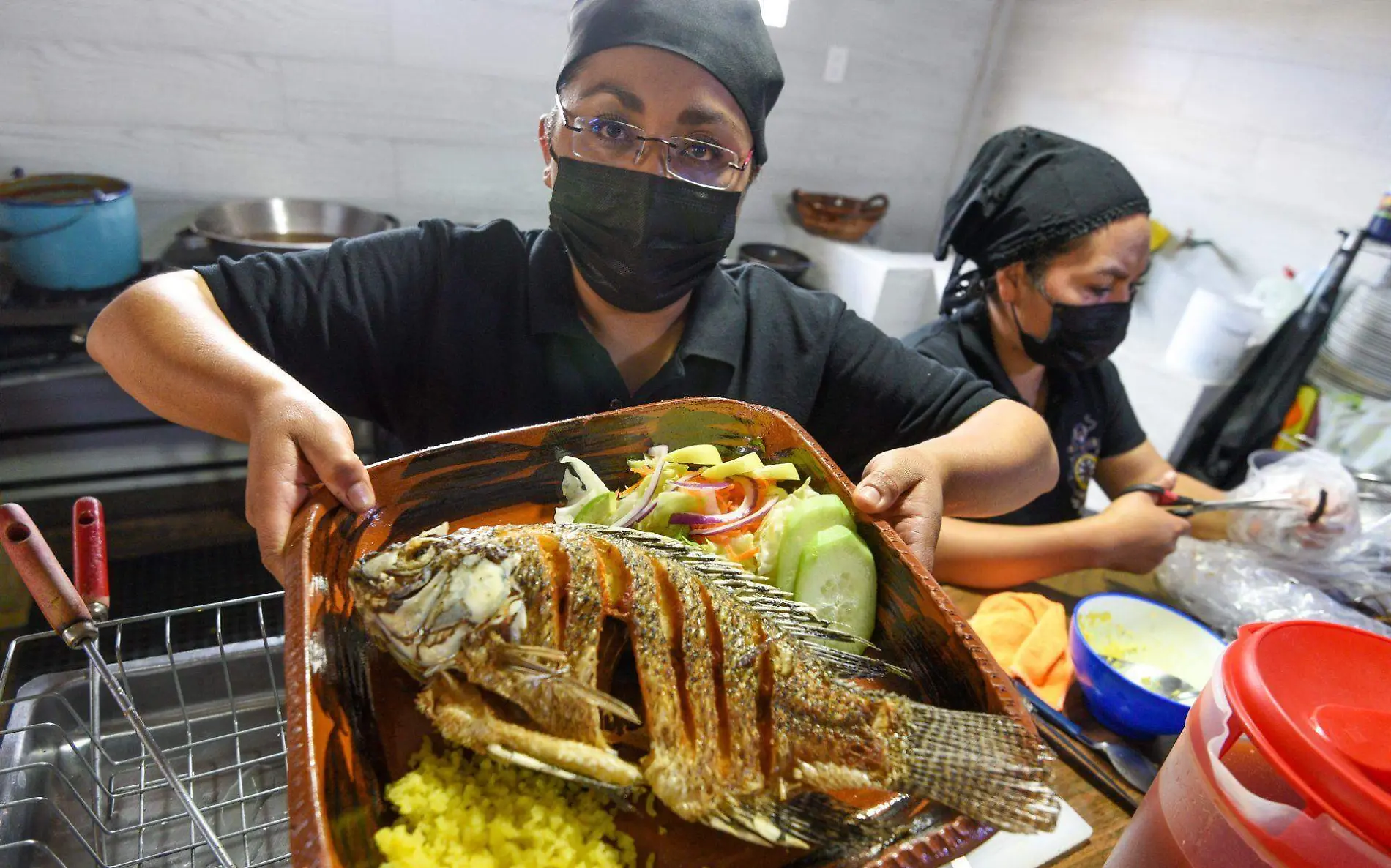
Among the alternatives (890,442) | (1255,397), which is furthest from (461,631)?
(1255,397)

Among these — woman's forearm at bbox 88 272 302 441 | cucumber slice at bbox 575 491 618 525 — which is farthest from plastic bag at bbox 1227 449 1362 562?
Result: woman's forearm at bbox 88 272 302 441

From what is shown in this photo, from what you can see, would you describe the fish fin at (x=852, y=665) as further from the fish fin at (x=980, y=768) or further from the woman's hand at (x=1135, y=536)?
the woman's hand at (x=1135, y=536)

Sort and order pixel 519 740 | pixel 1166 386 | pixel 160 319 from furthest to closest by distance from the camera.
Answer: pixel 1166 386 → pixel 160 319 → pixel 519 740

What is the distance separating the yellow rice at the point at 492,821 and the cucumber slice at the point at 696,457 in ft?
1.68

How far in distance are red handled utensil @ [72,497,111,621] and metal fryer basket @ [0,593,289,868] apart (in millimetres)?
114

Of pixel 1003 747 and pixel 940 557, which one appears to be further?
pixel 940 557

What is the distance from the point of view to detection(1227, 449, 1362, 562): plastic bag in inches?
79.7

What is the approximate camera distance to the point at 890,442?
1.64 metres

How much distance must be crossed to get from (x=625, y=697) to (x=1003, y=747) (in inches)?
16.0

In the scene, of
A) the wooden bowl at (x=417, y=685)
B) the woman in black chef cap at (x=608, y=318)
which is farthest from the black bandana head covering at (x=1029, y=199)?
Answer: the wooden bowl at (x=417, y=685)

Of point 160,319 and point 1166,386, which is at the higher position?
point 160,319

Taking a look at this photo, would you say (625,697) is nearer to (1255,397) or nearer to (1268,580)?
(1268,580)

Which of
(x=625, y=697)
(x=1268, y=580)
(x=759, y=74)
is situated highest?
(x=759, y=74)

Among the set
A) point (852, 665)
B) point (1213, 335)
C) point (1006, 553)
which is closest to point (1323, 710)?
point (852, 665)
